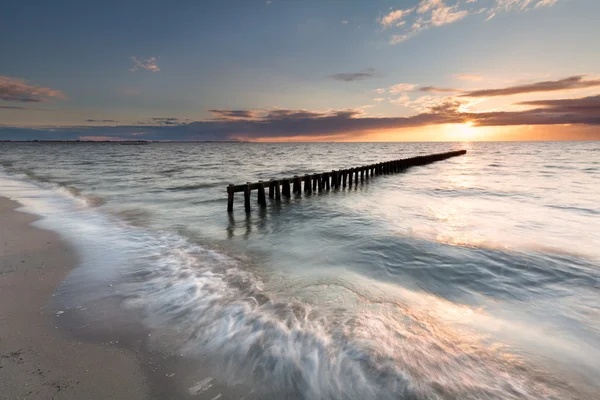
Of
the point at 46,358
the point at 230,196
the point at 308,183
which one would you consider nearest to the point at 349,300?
the point at 46,358

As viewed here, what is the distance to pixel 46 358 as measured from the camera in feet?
12.1

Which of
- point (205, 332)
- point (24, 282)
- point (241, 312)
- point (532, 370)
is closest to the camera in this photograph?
point (532, 370)

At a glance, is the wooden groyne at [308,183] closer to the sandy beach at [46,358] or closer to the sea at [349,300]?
the sea at [349,300]

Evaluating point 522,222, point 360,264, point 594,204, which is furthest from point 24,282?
point 594,204

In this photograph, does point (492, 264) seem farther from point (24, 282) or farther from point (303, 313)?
point (24, 282)

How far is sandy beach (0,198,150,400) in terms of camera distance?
3238 mm

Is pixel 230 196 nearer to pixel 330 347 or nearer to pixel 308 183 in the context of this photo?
pixel 308 183

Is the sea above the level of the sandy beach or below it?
below

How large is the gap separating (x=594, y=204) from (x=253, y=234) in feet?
59.4

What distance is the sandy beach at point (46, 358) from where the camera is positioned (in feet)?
10.6

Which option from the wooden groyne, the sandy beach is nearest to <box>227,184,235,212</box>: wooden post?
the wooden groyne

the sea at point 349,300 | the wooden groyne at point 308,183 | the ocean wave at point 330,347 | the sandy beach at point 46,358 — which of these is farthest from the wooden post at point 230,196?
the sandy beach at point 46,358

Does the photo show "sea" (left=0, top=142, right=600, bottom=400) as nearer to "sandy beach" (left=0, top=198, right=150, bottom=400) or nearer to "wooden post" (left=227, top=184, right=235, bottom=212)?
"sandy beach" (left=0, top=198, right=150, bottom=400)

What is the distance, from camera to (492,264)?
7930 mm
